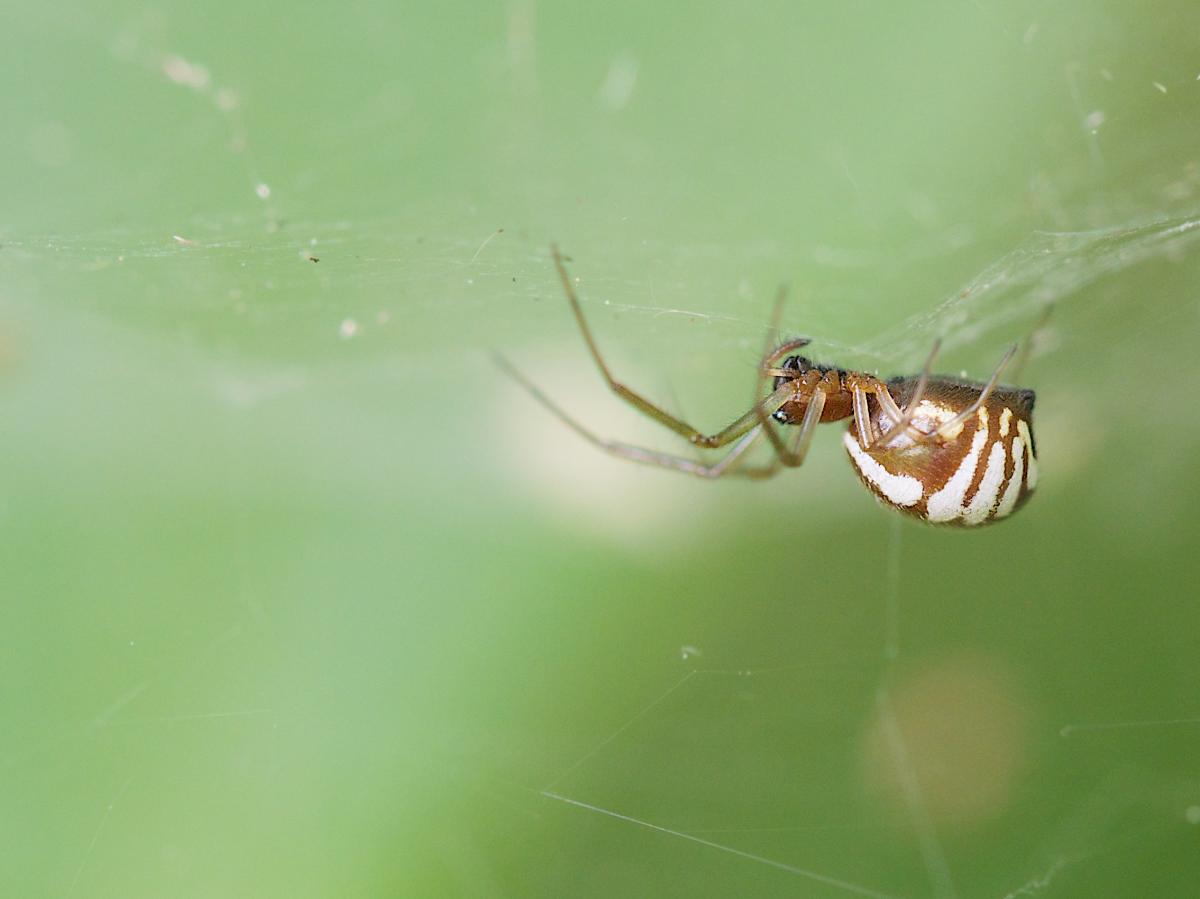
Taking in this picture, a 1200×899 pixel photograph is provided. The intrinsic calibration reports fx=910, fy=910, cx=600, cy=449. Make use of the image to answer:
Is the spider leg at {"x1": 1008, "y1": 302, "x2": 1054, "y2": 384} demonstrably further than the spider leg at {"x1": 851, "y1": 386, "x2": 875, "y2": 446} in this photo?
Yes

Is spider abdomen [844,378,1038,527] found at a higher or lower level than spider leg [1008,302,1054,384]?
lower

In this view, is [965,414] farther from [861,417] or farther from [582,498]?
[582,498]

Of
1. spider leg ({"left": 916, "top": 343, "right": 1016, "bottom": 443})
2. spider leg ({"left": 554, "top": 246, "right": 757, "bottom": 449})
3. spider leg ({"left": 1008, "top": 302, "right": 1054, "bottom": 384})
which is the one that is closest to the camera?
spider leg ({"left": 916, "top": 343, "right": 1016, "bottom": 443})

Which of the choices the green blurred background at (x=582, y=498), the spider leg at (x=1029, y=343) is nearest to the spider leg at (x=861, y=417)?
the green blurred background at (x=582, y=498)

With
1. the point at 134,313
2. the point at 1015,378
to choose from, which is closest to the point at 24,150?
the point at 134,313

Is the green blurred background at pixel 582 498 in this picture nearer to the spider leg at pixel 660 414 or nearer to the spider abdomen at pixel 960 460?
the spider leg at pixel 660 414

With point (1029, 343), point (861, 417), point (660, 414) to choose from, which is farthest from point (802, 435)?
point (1029, 343)

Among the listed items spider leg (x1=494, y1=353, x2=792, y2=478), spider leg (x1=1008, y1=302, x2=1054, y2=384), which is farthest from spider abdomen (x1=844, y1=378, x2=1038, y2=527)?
spider leg (x1=1008, y1=302, x2=1054, y2=384)

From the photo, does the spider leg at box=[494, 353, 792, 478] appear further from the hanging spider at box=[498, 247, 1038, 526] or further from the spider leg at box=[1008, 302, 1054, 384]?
the spider leg at box=[1008, 302, 1054, 384]
